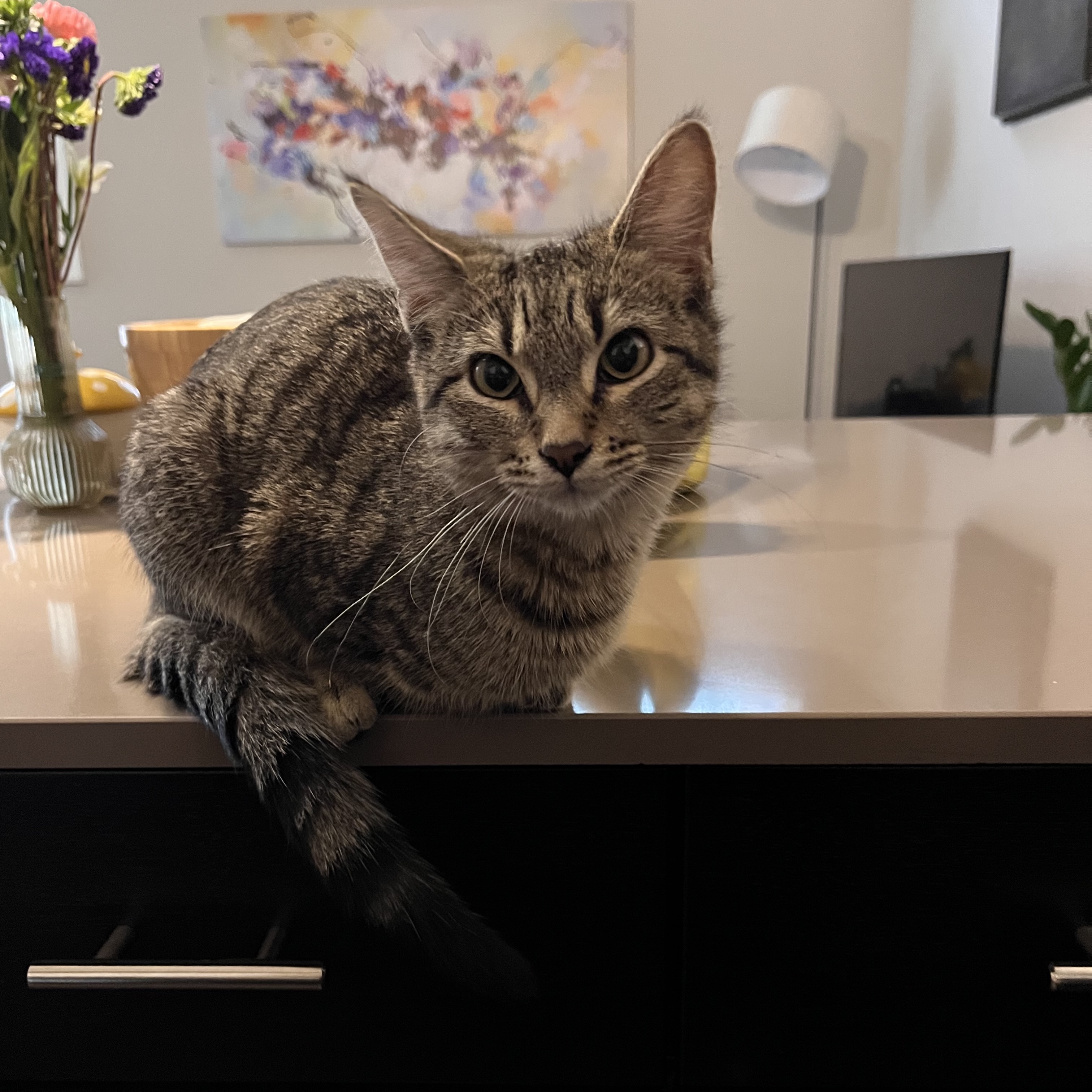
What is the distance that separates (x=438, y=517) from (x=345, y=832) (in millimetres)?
219

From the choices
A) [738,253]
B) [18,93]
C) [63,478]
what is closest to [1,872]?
[63,478]

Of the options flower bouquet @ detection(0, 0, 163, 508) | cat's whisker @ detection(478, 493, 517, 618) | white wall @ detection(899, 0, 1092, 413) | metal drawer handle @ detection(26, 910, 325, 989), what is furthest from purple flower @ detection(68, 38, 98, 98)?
white wall @ detection(899, 0, 1092, 413)

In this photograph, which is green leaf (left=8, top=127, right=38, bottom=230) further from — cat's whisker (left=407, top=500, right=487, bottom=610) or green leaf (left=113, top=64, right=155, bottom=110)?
cat's whisker (left=407, top=500, right=487, bottom=610)

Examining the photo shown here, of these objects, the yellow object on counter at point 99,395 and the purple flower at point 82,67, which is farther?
the yellow object on counter at point 99,395

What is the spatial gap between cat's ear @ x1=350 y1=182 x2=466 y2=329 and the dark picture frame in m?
1.60

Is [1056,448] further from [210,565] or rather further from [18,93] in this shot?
[18,93]

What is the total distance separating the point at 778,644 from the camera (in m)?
0.63

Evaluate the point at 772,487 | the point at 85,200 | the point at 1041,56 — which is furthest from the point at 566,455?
the point at 1041,56

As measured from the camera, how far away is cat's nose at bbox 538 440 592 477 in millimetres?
560

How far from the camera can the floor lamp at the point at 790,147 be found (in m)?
2.49

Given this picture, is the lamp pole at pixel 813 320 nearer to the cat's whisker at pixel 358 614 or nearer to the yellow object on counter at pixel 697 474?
the yellow object on counter at pixel 697 474

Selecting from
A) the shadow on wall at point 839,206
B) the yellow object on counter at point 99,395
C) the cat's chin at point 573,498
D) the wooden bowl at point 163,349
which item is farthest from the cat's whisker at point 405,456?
the shadow on wall at point 839,206

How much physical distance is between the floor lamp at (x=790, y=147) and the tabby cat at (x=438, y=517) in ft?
7.08

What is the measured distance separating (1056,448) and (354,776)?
1.02 m
